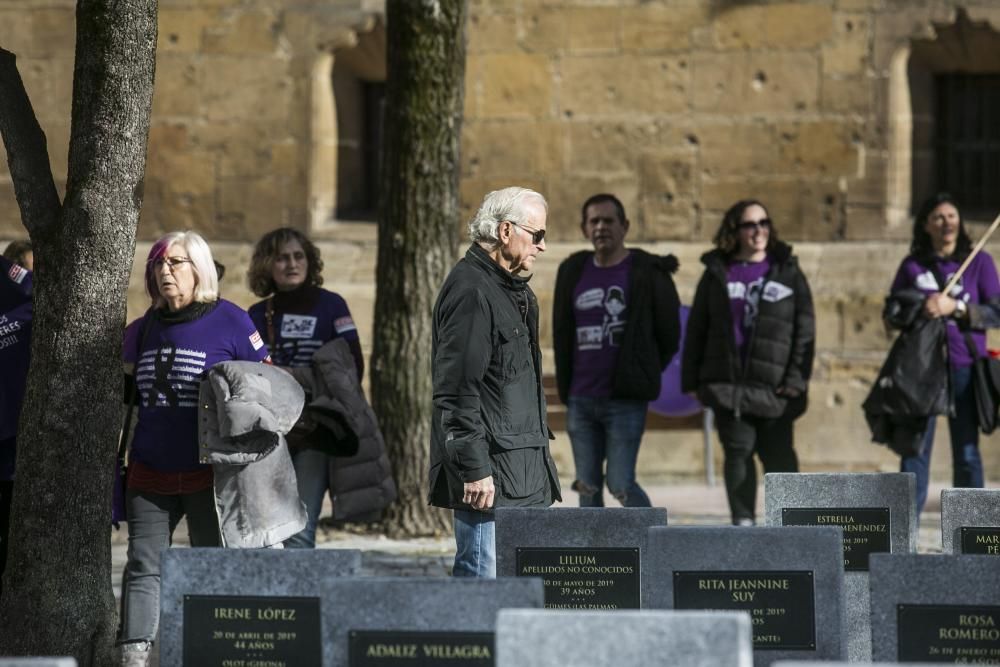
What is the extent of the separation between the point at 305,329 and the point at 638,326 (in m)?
1.59

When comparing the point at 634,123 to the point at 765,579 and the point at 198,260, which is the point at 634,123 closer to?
the point at 198,260

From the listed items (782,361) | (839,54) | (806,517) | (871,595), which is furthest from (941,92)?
(871,595)

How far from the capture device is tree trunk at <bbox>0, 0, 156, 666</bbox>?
5746mm

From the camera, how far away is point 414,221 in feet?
31.5

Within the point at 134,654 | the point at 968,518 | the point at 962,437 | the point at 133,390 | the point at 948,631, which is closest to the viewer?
the point at 948,631

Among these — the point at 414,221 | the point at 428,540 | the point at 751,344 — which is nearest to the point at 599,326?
the point at 751,344

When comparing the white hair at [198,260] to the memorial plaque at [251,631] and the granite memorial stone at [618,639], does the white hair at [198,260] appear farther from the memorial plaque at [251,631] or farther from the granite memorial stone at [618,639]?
the granite memorial stone at [618,639]

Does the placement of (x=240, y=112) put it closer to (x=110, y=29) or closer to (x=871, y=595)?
(x=110, y=29)

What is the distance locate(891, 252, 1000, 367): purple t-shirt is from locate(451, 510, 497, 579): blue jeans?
3.94m

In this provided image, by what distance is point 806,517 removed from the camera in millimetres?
5520

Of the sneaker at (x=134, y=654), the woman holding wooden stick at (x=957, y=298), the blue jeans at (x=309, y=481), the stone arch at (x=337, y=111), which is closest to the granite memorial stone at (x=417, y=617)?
the sneaker at (x=134, y=654)

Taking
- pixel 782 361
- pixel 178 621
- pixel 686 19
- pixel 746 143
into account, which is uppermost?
pixel 686 19

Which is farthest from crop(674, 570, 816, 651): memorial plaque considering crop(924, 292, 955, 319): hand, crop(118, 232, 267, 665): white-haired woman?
crop(924, 292, 955, 319): hand

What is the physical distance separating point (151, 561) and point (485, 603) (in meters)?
2.53
